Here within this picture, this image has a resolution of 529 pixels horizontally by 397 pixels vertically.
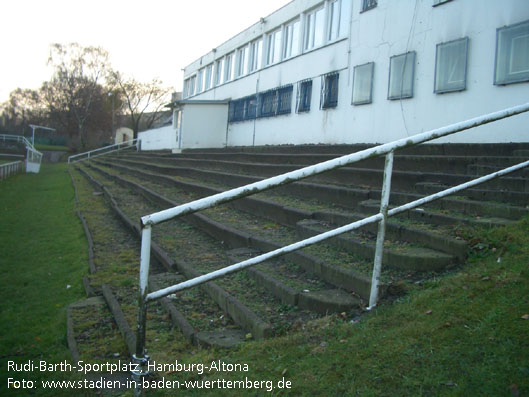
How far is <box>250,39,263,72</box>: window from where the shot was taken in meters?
21.8

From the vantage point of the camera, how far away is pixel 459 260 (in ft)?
12.1

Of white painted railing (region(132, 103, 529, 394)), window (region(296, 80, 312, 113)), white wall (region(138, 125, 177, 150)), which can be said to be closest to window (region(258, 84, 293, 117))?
window (region(296, 80, 312, 113))

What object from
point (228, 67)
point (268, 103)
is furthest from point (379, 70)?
point (228, 67)

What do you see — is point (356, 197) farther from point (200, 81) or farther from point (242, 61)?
point (200, 81)

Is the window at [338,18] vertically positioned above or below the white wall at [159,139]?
above

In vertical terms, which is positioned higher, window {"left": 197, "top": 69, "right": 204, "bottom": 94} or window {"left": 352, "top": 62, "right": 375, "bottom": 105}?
window {"left": 197, "top": 69, "right": 204, "bottom": 94}

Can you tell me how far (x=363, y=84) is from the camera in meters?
12.9

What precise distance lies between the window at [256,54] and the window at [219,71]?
15.8 feet

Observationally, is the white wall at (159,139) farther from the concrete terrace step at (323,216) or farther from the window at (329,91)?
the concrete terrace step at (323,216)

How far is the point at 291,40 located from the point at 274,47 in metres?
1.82

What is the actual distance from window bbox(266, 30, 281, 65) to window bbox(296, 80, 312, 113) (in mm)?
3140

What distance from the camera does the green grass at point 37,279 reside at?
434cm

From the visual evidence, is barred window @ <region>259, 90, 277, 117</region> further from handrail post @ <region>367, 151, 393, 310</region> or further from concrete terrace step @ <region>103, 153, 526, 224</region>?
handrail post @ <region>367, 151, 393, 310</region>

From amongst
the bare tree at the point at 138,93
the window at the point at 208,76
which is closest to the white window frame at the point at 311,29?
the window at the point at 208,76
